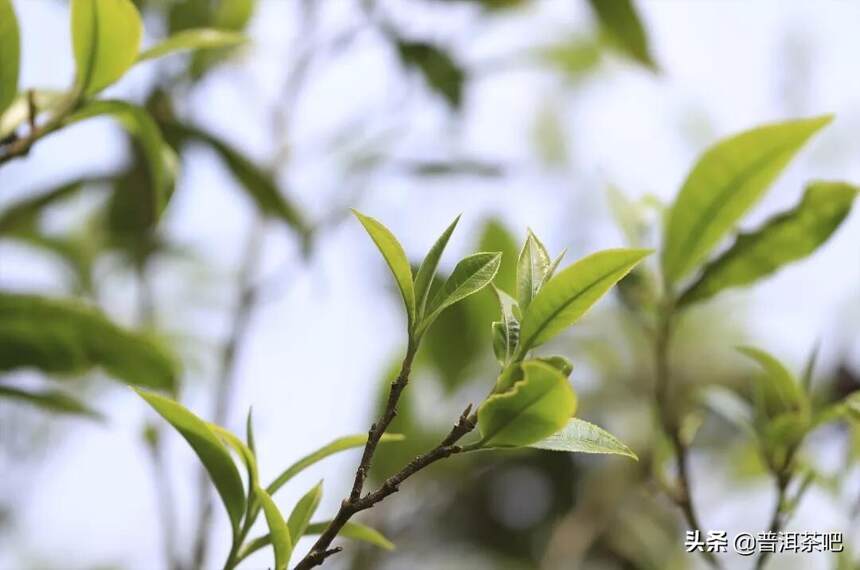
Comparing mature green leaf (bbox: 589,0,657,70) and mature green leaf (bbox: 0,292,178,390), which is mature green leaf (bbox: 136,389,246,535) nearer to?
mature green leaf (bbox: 0,292,178,390)

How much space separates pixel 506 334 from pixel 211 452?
11 centimetres

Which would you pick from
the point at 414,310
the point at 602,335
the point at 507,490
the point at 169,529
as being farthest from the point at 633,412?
the point at 414,310

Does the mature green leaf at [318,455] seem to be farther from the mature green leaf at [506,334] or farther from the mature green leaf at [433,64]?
the mature green leaf at [433,64]

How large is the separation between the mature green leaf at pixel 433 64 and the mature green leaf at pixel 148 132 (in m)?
0.42

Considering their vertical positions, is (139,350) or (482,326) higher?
(139,350)

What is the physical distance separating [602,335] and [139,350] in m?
0.80

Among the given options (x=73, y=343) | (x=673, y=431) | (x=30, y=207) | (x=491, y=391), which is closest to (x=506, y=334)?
(x=491, y=391)

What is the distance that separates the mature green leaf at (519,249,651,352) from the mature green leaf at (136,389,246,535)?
0.11 metres

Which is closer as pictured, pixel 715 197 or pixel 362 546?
pixel 715 197

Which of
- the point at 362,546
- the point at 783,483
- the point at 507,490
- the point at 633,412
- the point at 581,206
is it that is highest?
the point at 783,483

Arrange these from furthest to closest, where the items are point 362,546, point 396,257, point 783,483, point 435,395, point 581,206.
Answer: point 581,206 → point 435,395 → point 362,546 → point 783,483 → point 396,257

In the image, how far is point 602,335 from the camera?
1201 mm

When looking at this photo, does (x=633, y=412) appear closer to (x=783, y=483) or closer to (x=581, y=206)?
(x=581, y=206)

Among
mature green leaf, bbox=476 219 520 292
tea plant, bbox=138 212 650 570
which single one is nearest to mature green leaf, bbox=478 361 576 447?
tea plant, bbox=138 212 650 570
